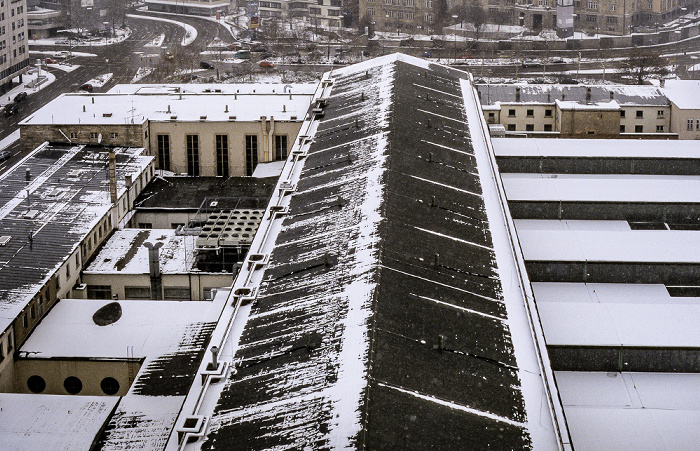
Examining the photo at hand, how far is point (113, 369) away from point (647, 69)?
8763cm

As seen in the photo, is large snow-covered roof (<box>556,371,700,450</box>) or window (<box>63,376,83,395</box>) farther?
window (<box>63,376,83,395</box>)

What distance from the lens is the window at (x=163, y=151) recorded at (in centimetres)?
7450

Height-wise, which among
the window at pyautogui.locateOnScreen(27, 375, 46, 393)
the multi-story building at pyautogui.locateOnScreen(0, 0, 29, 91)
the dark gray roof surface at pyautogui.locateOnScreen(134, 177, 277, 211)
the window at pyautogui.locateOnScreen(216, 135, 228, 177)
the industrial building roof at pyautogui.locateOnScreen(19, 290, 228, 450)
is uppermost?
the multi-story building at pyautogui.locateOnScreen(0, 0, 29, 91)

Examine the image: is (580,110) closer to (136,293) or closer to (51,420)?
(136,293)

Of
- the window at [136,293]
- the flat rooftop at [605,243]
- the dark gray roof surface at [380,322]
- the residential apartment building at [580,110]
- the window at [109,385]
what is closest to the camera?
the dark gray roof surface at [380,322]

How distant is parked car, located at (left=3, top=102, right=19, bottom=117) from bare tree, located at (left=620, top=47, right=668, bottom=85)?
66.4 m

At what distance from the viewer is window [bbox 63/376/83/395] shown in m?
44.8

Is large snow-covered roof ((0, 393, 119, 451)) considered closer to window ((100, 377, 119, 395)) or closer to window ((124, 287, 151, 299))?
window ((100, 377, 119, 395))

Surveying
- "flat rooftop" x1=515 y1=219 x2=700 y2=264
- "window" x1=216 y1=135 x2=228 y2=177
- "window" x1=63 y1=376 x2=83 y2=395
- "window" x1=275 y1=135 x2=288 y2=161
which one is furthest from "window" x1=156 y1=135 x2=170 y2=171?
"flat rooftop" x1=515 y1=219 x2=700 y2=264

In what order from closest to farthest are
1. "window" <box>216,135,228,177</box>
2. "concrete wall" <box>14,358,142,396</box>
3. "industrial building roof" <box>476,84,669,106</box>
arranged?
"concrete wall" <box>14,358,142,396</box>, "window" <box>216,135,228,177</box>, "industrial building roof" <box>476,84,669,106</box>

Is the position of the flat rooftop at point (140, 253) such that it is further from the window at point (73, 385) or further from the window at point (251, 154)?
the window at point (251, 154)

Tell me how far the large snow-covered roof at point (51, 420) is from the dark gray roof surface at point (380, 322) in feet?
28.5

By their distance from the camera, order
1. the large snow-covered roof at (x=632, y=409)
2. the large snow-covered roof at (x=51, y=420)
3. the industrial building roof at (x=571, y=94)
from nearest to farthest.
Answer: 1. the large snow-covered roof at (x=632, y=409)
2. the large snow-covered roof at (x=51, y=420)
3. the industrial building roof at (x=571, y=94)

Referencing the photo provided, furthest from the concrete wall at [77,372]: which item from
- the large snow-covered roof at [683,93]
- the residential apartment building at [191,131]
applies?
the large snow-covered roof at [683,93]
